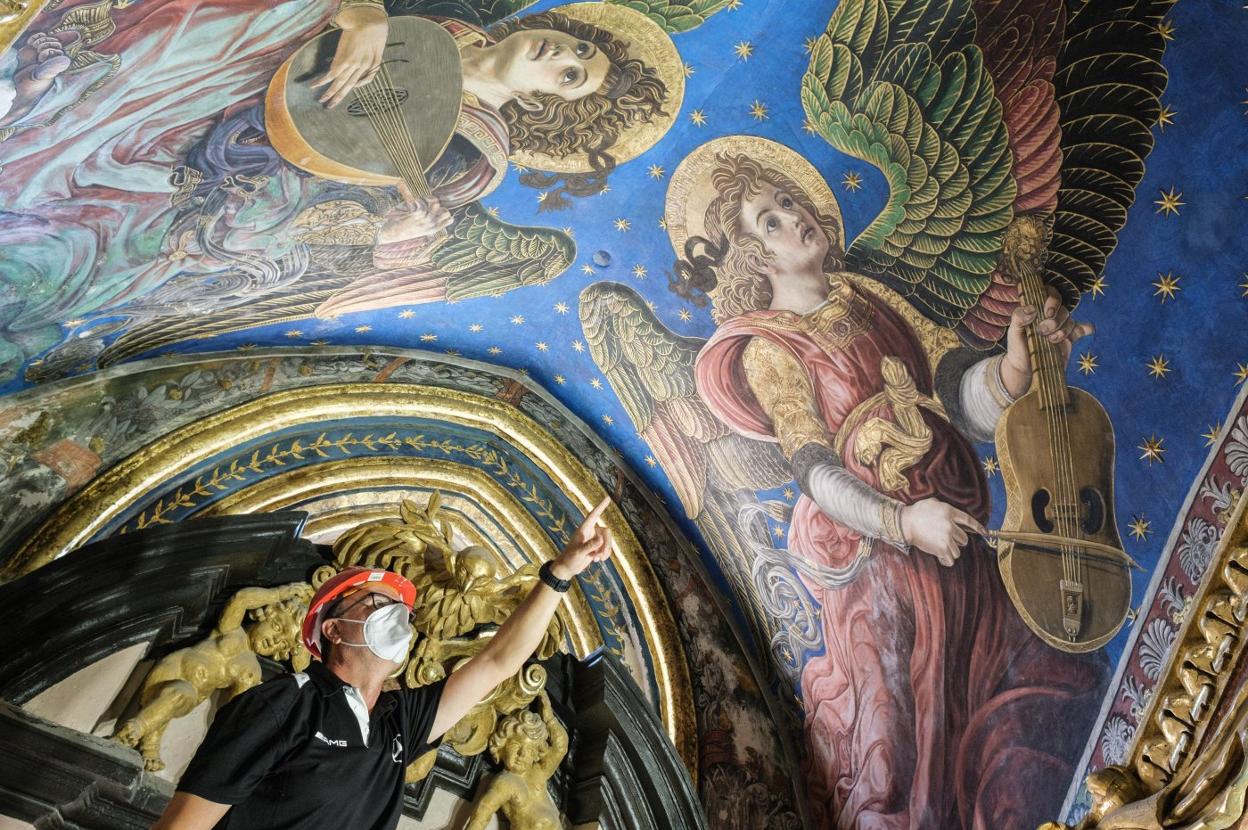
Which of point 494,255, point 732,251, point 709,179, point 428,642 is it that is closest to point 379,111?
point 494,255

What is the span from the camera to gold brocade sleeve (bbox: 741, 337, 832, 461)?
6633 millimetres

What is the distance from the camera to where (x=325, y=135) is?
16.9ft

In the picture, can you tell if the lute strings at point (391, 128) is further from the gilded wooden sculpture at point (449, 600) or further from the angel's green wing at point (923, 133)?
the angel's green wing at point (923, 133)

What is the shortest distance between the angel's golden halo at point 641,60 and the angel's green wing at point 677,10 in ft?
0.10

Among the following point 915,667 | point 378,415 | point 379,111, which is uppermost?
point 379,111

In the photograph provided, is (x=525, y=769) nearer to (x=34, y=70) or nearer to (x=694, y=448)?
(x=694, y=448)

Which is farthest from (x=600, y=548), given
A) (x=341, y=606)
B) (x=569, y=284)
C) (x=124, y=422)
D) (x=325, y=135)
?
(x=124, y=422)

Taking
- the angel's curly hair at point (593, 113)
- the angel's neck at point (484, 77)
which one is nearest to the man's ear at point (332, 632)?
the angel's neck at point (484, 77)

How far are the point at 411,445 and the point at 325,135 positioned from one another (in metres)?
3.04

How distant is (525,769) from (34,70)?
347 centimetres

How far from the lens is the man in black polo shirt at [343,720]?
2666mm

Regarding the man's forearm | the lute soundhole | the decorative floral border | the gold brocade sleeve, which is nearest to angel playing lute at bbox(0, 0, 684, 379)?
A: the gold brocade sleeve

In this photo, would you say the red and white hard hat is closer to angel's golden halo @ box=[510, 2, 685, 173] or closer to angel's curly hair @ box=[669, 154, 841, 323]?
angel's golden halo @ box=[510, 2, 685, 173]

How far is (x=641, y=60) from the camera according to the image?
5.39m
